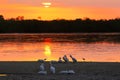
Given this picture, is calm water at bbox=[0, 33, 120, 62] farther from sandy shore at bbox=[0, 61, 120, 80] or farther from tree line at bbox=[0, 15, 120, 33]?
tree line at bbox=[0, 15, 120, 33]

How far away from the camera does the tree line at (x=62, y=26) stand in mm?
106838

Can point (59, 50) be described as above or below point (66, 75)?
below

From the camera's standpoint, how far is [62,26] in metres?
111

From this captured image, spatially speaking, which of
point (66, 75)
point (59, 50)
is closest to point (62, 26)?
point (59, 50)

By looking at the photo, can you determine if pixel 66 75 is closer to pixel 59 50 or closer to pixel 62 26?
pixel 59 50

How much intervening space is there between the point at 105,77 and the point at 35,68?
5171 millimetres

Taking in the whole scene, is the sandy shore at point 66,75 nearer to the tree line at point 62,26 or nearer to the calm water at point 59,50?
the calm water at point 59,50

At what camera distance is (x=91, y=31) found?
113 m

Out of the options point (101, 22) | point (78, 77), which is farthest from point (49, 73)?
point (101, 22)

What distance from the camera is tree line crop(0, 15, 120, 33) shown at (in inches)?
4206

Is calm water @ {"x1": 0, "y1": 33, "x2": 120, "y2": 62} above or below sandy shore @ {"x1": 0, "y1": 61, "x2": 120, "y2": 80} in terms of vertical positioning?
below

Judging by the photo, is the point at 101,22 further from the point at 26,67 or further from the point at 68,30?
the point at 26,67

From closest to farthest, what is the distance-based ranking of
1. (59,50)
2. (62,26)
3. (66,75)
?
(66,75) < (59,50) < (62,26)

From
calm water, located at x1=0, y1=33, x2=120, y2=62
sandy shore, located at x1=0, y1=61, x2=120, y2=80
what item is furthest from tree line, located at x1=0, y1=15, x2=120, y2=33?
sandy shore, located at x1=0, y1=61, x2=120, y2=80
